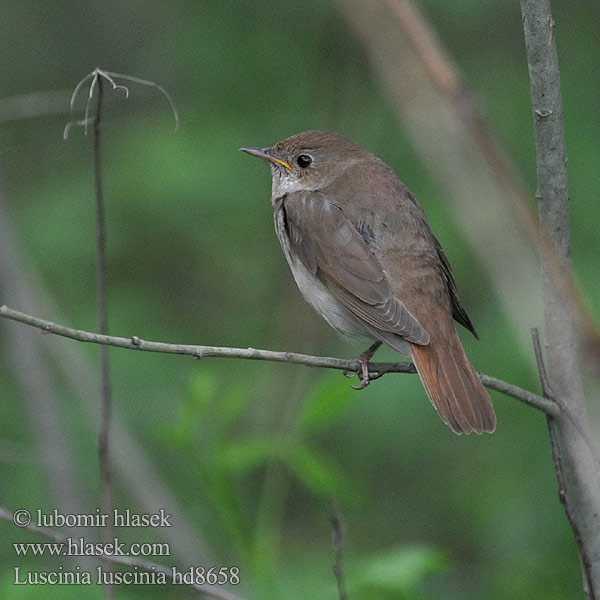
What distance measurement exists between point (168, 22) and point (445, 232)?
3.34 m

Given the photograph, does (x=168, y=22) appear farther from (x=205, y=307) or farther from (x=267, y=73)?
(x=205, y=307)

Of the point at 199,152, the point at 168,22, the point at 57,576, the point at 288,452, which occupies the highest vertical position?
the point at 168,22

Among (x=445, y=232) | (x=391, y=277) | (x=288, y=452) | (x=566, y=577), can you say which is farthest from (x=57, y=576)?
(x=445, y=232)

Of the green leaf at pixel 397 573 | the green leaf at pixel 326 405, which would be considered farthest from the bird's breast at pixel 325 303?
the green leaf at pixel 397 573

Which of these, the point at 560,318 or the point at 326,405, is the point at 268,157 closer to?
the point at 326,405

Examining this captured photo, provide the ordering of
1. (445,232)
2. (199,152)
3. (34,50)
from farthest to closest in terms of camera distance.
Answer: (34,50)
(199,152)
(445,232)

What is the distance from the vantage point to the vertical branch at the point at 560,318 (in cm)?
267

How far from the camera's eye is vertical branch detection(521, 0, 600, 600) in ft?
8.77

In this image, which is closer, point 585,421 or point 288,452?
point 585,421

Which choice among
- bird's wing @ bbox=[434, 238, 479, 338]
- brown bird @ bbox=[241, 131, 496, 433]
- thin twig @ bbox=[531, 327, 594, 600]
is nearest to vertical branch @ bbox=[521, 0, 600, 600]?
thin twig @ bbox=[531, 327, 594, 600]

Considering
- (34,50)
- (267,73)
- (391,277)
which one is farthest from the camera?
(34,50)

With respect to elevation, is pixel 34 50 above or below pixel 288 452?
above

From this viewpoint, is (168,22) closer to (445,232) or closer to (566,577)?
(445,232)

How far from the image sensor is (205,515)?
627 centimetres
